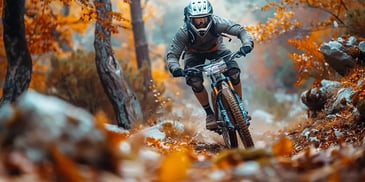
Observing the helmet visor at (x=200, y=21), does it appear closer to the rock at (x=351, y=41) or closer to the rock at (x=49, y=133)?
the rock at (x=351, y=41)

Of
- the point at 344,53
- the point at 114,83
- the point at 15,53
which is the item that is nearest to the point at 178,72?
the point at 15,53

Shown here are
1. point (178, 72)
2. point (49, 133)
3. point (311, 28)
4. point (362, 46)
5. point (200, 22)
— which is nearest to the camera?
point (49, 133)

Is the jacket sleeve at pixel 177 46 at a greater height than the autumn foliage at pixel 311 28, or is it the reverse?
the autumn foliage at pixel 311 28

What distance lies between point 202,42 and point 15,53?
2123 millimetres

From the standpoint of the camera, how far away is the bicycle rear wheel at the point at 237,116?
543 centimetres

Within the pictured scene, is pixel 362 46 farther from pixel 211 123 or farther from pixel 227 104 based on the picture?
pixel 227 104

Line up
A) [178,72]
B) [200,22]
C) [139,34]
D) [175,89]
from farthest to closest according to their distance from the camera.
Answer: [175,89]
[139,34]
[200,22]
[178,72]

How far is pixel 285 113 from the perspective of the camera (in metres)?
21.2

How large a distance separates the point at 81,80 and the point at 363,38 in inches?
288

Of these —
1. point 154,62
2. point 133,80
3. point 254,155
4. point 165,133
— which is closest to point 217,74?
point 165,133

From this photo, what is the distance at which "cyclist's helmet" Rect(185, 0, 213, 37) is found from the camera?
5922 mm

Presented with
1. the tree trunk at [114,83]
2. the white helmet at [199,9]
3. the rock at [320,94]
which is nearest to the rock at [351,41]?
the rock at [320,94]

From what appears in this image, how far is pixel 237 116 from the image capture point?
549 cm

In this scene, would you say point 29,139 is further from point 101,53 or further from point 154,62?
point 154,62
